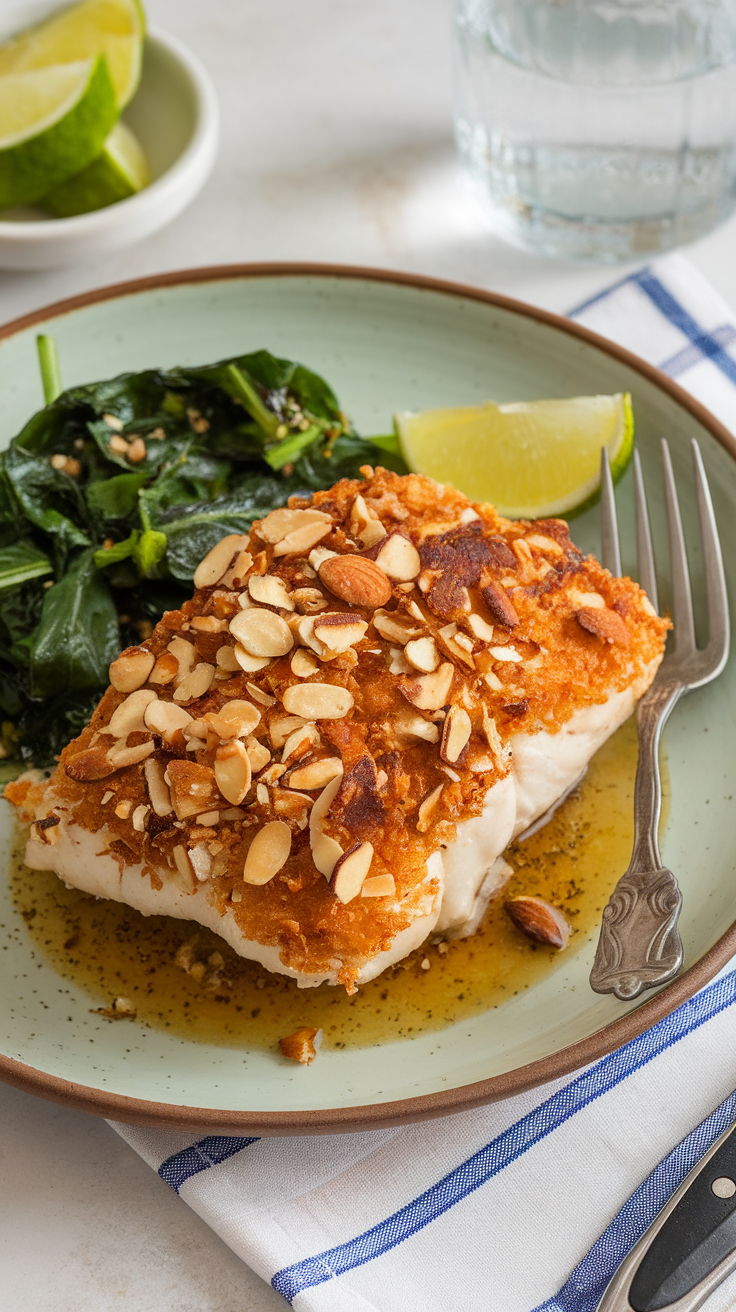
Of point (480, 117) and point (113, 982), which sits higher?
point (480, 117)

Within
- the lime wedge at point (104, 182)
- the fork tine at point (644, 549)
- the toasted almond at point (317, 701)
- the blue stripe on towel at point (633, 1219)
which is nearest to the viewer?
the blue stripe on towel at point (633, 1219)

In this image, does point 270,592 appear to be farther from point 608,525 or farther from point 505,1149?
point 505,1149

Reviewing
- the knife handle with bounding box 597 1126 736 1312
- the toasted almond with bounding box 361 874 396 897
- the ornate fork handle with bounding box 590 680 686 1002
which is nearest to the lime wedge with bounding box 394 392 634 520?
the ornate fork handle with bounding box 590 680 686 1002

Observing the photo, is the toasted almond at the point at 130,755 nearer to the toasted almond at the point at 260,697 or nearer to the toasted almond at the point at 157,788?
the toasted almond at the point at 157,788

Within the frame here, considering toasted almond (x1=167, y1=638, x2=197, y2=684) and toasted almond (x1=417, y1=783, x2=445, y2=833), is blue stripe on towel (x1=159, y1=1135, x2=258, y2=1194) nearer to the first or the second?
toasted almond (x1=417, y1=783, x2=445, y2=833)

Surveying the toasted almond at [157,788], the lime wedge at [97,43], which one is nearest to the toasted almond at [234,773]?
Result: the toasted almond at [157,788]

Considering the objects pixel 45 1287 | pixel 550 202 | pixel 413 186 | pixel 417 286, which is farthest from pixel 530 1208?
pixel 413 186

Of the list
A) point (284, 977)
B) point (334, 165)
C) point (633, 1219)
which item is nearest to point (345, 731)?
point (284, 977)

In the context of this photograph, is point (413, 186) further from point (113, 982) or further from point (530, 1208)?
point (530, 1208)
